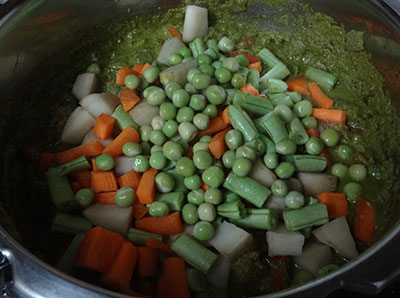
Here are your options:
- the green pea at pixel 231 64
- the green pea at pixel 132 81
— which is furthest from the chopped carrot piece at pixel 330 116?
the green pea at pixel 132 81

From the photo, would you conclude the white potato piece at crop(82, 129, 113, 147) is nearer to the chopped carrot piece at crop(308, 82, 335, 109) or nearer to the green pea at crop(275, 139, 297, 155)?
the green pea at crop(275, 139, 297, 155)

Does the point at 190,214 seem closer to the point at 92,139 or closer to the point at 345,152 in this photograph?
the point at 92,139

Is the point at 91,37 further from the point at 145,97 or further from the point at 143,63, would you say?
the point at 145,97

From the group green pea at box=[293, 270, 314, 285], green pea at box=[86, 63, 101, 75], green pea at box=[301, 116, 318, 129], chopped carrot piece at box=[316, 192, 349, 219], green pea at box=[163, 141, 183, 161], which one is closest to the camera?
green pea at box=[293, 270, 314, 285]

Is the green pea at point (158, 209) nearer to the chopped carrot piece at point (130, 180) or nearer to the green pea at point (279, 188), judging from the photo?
the chopped carrot piece at point (130, 180)

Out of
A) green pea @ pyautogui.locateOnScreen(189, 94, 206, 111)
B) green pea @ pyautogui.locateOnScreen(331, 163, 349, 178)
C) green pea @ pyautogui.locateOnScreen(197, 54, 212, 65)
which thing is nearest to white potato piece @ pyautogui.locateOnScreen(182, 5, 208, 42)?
green pea @ pyautogui.locateOnScreen(197, 54, 212, 65)

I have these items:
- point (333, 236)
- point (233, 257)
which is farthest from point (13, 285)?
point (333, 236)
